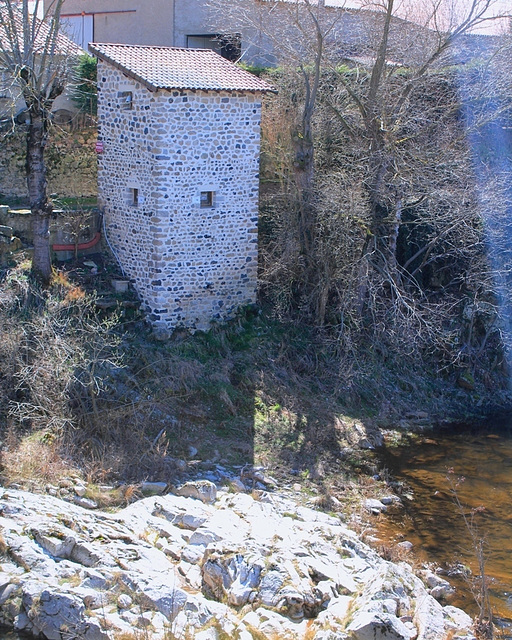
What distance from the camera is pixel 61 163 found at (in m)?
19.0

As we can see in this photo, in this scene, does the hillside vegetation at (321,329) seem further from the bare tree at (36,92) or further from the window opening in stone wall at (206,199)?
the window opening in stone wall at (206,199)

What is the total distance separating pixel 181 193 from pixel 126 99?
2.27m

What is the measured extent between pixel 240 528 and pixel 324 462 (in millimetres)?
3589

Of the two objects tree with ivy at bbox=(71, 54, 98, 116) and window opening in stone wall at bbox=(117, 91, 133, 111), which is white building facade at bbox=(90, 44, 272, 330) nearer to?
window opening in stone wall at bbox=(117, 91, 133, 111)

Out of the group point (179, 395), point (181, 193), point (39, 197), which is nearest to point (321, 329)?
point (179, 395)

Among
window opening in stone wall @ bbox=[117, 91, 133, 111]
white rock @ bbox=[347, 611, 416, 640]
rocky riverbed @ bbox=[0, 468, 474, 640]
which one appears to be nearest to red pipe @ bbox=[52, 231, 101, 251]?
window opening in stone wall @ bbox=[117, 91, 133, 111]

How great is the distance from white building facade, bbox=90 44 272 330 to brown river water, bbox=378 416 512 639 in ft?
17.3

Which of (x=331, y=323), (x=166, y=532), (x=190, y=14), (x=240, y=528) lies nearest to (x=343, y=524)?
(x=240, y=528)

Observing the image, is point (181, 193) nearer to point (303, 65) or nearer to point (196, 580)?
point (303, 65)

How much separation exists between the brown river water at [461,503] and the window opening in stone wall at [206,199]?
20.6 ft

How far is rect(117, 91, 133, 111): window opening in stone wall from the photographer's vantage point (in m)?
15.3

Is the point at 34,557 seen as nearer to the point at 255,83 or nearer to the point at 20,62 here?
the point at 20,62

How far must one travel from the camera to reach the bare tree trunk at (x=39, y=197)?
14.6m

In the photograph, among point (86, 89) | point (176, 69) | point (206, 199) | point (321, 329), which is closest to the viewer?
point (176, 69)
